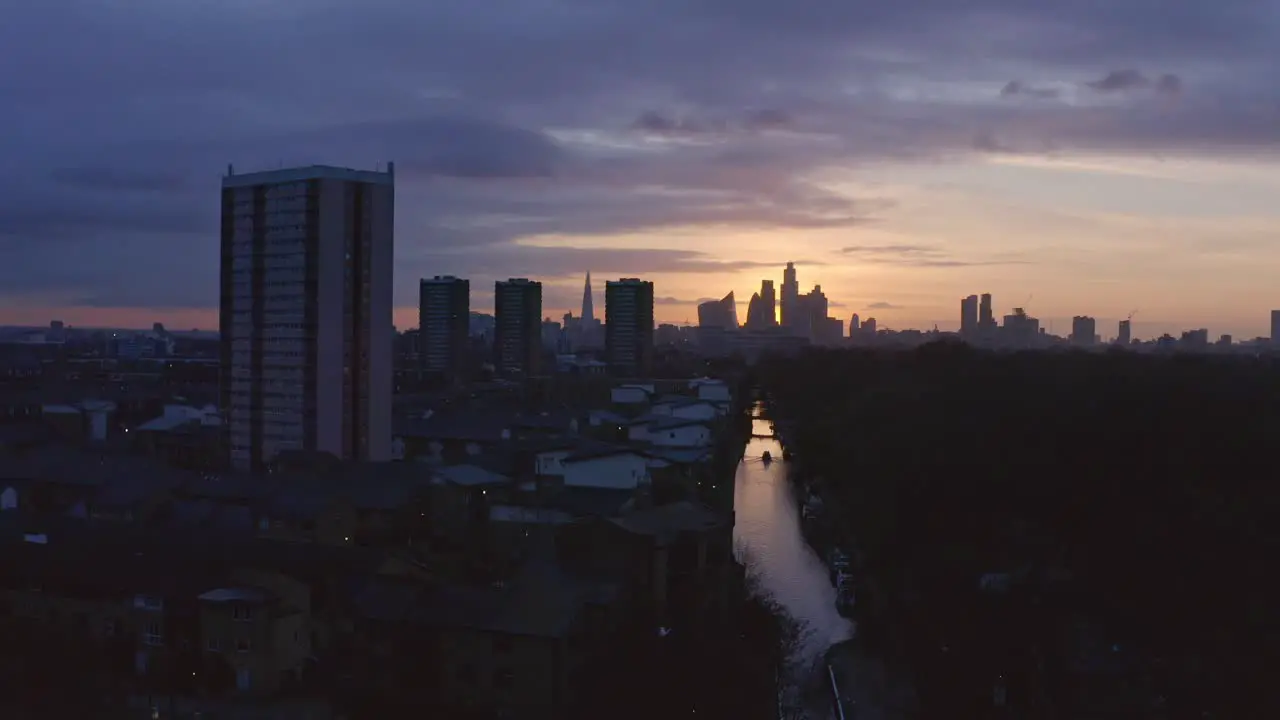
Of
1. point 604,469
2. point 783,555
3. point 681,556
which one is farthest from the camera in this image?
point 604,469

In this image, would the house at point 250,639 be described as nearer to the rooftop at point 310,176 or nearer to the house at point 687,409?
the rooftop at point 310,176

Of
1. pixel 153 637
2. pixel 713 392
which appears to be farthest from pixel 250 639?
pixel 713 392

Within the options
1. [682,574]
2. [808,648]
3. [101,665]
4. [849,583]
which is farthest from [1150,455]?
[101,665]

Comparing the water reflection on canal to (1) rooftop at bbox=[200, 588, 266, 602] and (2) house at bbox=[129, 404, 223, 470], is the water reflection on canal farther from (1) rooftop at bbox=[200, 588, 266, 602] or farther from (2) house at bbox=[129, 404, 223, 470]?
(2) house at bbox=[129, 404, 223, 470]

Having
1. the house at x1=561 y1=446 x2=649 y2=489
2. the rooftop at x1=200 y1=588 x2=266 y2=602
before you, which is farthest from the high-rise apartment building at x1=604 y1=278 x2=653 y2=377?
the rooftop at x1=200 y1=588 x2=266 y2=602

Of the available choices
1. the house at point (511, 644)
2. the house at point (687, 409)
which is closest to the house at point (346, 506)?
the house at point (511, 644)

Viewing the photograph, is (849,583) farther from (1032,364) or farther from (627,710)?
(1032,364)

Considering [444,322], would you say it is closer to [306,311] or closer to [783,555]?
[306,311]
